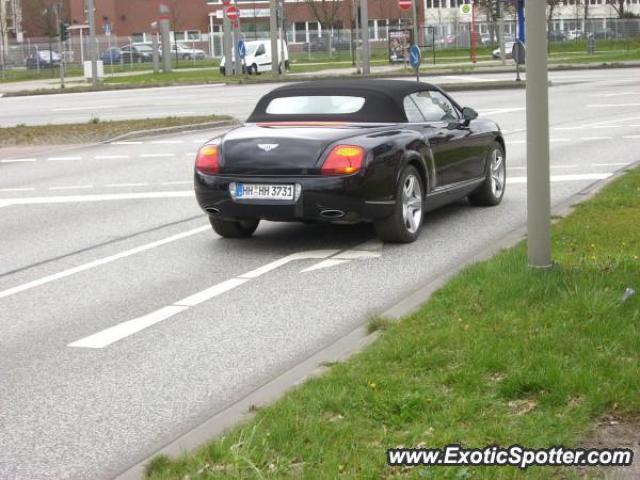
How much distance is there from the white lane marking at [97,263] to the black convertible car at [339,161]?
0.53m

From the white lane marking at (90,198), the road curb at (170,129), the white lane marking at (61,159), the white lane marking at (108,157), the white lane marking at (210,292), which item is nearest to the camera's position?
the white lane marking at (210,292)

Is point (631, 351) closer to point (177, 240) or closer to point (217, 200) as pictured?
point (217, 200)

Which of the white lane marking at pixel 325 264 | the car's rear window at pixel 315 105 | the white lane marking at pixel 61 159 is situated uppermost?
the car's rear window at pixel 315 105

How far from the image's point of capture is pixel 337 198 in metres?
10.1

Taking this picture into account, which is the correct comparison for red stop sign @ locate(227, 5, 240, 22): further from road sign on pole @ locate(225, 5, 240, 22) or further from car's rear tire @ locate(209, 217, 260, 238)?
car's rear tire @ locate(209, 217, 260, 238)

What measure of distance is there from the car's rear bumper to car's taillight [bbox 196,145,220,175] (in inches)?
2.7

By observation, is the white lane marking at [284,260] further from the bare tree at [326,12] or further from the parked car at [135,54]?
the parked car at [135,54]

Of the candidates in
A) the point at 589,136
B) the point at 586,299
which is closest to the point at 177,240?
the point at 586,299

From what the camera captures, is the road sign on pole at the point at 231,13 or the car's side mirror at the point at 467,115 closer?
the car's side mirror at the point at 467,115

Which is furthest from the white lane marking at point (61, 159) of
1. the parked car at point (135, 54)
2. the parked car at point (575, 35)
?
the parked car at point (575, 35)

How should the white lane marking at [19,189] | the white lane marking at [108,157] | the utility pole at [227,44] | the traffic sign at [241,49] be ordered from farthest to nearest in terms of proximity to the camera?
the traffic sign at [241,49] < the utility pole at [227,44] < the white lane marking at [108,157] < the white lane marking at [19,189]

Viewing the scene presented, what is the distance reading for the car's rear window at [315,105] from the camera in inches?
446

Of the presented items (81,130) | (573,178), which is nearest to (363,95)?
(573,178)

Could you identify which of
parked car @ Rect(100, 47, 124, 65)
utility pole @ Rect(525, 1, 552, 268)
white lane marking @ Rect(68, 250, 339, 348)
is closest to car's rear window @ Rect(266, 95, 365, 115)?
white lane marking @ Rect(68, 250, 339, 348)
